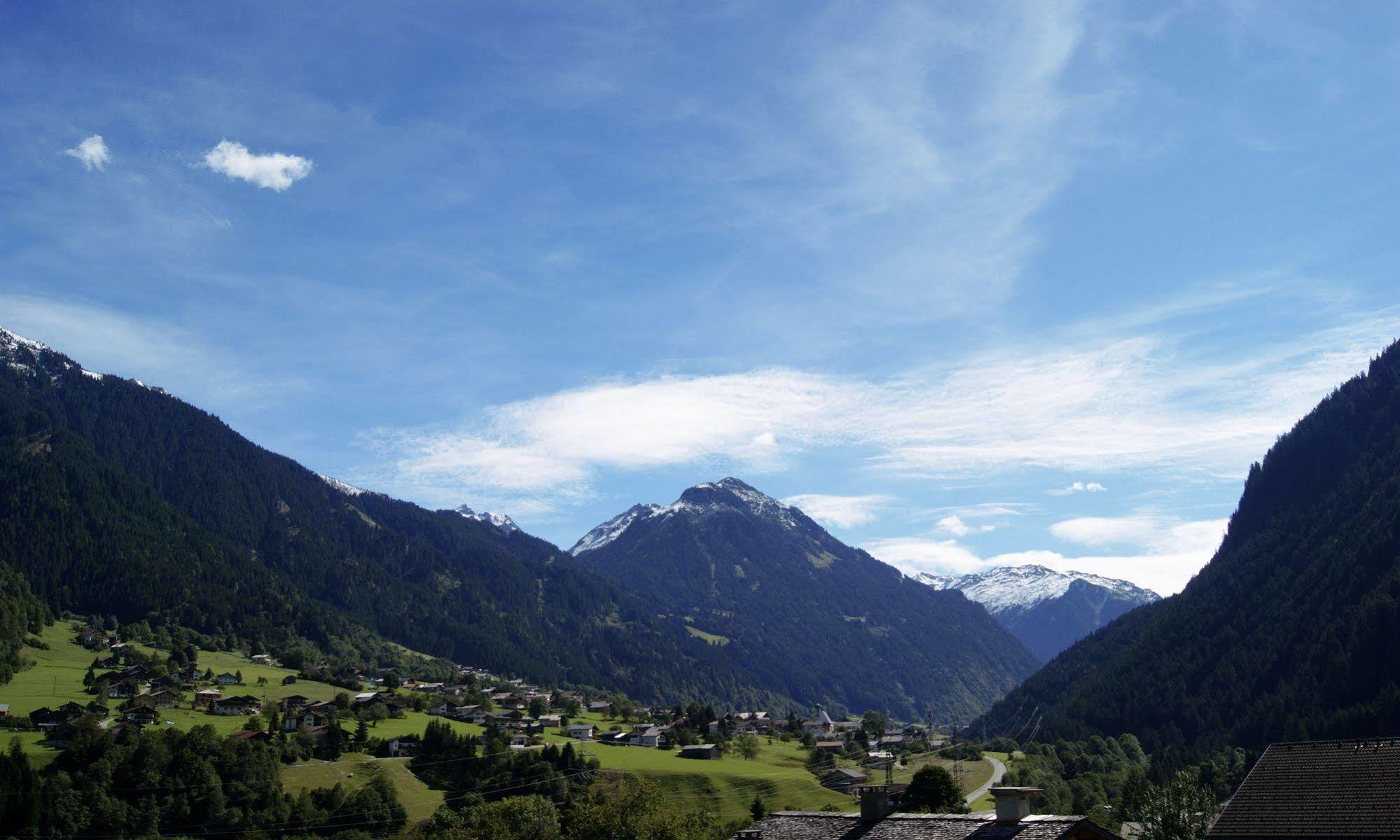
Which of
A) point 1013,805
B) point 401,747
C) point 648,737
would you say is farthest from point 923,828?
point 648,737

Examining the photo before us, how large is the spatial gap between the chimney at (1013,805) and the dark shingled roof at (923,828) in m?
0.31

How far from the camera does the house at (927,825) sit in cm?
3969

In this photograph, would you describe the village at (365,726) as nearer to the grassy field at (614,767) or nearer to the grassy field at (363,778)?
the grassy field at (614,767)

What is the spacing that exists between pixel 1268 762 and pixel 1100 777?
98.8 metres

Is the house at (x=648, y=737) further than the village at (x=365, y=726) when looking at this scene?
Yes

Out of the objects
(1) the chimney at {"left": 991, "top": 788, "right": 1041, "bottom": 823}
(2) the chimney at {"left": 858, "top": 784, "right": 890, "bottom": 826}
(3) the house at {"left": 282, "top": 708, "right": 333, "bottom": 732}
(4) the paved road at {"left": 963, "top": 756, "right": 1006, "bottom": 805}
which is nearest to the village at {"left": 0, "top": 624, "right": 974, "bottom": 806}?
(3) the house at {"left": 282, "top": 708, "right": 333, "bottom": 732}

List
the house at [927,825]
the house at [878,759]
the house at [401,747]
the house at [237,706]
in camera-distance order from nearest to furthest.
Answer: the house at [927,825]
the house at [401,747]
the house at [878,759]
the house at [237,706]

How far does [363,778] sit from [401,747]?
2150cm

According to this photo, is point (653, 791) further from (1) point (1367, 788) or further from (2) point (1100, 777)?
(2) point (1100, 777)

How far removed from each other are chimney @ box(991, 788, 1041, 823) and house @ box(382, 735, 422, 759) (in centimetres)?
12349

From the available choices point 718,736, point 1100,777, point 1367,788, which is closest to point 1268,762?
point 1367,788

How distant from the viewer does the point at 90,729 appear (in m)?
126

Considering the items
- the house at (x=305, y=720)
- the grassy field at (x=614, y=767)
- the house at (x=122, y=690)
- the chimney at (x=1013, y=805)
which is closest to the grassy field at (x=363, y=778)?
the grassy field at (x=614, y=767)

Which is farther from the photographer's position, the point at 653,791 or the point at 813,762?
the point at 813,762
